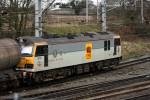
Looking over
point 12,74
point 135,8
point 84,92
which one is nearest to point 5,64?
point 12,74

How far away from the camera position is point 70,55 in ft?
93.5

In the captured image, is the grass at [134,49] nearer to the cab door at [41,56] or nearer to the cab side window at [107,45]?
the cab side window at [107,45]

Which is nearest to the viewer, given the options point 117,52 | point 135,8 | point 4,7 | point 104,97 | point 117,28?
point 104,97

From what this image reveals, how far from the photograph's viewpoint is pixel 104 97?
19.2m

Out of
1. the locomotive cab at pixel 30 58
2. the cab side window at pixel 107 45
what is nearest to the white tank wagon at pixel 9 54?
the locomotive cab at pixel 30 58

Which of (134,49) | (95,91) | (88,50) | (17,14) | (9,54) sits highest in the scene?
(17,14)

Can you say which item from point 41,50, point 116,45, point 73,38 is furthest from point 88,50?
point 41,50

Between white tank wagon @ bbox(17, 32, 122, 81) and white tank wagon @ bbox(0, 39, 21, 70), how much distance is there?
2.81 ft

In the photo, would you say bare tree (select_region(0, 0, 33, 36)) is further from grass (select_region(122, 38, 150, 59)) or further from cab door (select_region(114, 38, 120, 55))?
grass (select_region(122, 38, 150, 59))

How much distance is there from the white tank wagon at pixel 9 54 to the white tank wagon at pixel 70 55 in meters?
0.86

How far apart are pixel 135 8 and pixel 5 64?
43517 mm

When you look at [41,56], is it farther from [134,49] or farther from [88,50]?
[134,49]

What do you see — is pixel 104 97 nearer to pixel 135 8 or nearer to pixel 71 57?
pixel 71 57

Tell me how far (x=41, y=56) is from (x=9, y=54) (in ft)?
8.23
